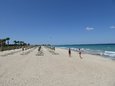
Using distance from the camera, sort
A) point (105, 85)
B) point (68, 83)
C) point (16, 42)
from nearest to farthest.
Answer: point (105, 85) < point (68, 83) < point (16, 42)

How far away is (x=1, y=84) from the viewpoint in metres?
10.1

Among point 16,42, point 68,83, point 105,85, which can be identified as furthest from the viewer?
point 16,42

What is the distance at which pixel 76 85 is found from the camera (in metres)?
9.74

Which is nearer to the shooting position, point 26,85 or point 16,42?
point 26,85

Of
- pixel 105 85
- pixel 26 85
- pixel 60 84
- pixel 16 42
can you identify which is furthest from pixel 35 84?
pixel 16 42

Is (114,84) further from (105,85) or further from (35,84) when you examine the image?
(35,84)

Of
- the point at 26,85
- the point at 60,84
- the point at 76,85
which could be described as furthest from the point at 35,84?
the point at 76,85

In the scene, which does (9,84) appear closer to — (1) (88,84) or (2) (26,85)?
(2) (26,85)

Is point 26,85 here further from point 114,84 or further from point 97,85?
point 114,84

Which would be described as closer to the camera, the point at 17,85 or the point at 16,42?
the point at 17,85

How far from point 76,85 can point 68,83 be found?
2.14ft

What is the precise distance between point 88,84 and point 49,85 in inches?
82.0

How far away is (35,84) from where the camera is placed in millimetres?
10117

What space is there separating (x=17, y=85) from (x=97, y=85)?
4209 millimetres
